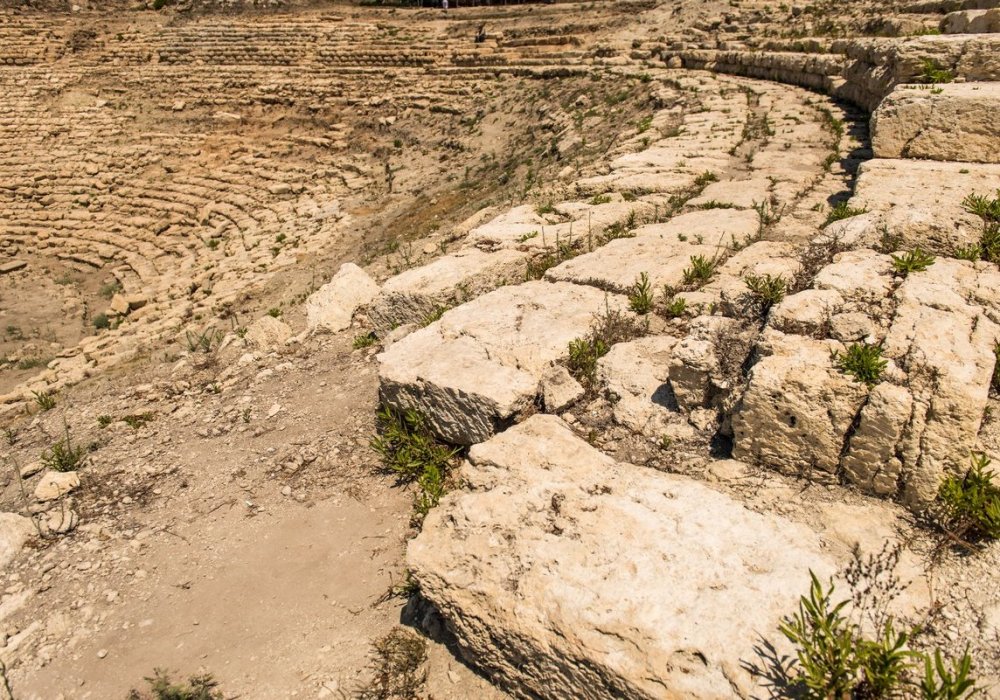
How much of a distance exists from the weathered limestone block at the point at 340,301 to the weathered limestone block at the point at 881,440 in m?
4.50

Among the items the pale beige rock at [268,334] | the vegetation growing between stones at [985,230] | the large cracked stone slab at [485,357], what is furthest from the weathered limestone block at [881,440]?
the pale beige rock at [268,334]

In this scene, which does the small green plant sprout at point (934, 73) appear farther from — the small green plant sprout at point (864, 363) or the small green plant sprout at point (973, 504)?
the small green plant sprout at point (973, 504)

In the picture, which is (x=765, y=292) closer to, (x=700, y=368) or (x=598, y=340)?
(x=700, y=368)

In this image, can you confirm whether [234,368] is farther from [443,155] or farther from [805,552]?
[443,155]

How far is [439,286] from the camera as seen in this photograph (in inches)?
208

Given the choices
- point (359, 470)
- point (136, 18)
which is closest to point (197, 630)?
point (359, 470)

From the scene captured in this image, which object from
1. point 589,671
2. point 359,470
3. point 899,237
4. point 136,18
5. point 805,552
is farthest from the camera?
point 136,18

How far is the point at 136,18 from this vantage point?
20812mm

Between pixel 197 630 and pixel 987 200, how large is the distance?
5.43m

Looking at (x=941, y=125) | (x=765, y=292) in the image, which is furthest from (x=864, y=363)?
(x=941, y=125)

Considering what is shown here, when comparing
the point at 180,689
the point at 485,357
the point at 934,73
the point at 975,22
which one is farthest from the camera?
the point at 975,22

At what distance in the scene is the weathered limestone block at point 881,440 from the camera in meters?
2.71

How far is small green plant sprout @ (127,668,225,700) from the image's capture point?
280cm

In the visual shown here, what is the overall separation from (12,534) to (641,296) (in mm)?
4323
